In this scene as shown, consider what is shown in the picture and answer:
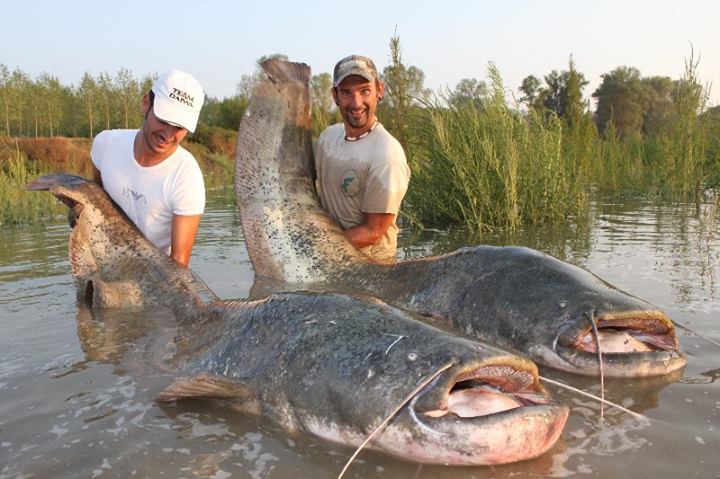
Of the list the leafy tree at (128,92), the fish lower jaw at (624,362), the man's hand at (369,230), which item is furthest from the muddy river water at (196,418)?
the leafy tree at (128,92)

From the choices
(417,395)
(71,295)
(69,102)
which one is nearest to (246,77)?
(69,102)

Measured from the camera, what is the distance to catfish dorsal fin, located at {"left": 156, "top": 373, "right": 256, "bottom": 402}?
8.26 ft

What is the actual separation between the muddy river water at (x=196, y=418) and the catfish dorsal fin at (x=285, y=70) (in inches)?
62.0

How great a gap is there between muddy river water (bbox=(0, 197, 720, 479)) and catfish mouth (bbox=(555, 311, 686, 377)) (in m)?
0.06

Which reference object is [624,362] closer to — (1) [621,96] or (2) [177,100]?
(2) [177,100]

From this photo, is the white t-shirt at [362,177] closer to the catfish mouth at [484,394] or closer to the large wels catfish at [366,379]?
the large wels catfish at [366,379]

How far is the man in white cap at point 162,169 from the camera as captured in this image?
420cm

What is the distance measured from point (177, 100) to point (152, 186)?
0.64 m

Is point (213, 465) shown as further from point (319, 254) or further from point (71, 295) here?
point (71, 295)

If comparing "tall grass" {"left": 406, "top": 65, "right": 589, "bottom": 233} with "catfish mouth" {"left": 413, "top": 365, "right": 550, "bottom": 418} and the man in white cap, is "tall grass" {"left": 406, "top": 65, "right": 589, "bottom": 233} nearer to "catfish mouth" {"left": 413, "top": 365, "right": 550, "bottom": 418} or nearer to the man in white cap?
the man in white cap

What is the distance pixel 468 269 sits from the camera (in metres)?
3.46

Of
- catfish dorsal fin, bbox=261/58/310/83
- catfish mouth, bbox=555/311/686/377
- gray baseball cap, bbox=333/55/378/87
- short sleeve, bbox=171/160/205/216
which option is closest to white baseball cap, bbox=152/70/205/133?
short sleeve, bbox=171/160/205/216

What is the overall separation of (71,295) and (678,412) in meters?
4.03

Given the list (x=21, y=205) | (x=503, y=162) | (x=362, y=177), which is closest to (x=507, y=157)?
(x=503, y=162)
